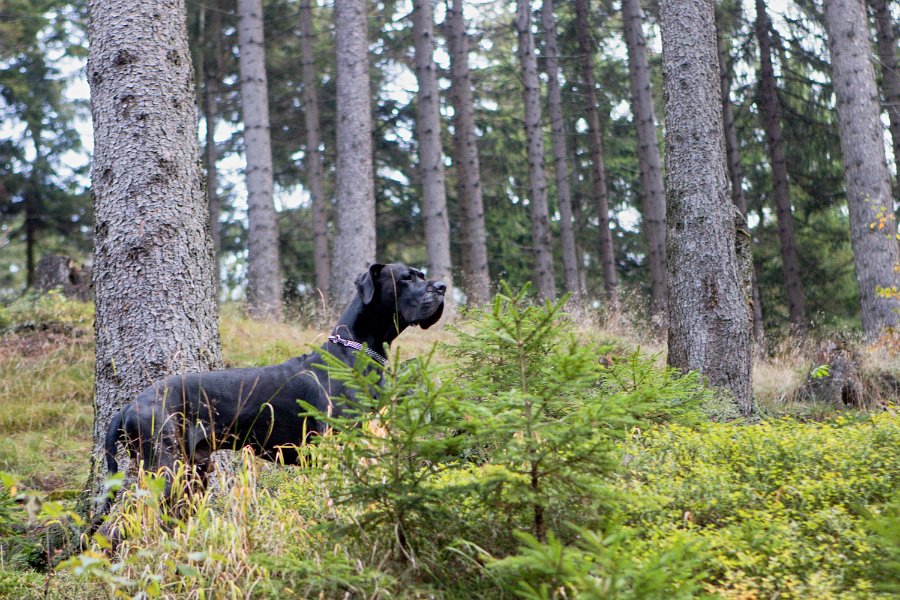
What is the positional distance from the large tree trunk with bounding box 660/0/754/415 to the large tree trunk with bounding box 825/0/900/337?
6.73 meters

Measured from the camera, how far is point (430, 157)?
17.1m

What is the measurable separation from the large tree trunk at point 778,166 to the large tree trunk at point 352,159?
33.7 feet

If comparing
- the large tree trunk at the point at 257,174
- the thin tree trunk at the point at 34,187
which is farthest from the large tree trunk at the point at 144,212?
the thin tree trunk at the point at 34,187

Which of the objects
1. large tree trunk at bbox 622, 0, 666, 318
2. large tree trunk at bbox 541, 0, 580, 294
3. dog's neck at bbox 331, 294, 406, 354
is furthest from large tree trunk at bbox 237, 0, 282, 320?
dog's neck at bbox 331, 294, 406, 354

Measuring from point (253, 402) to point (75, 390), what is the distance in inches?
200

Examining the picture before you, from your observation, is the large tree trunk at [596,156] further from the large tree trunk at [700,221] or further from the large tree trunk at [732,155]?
the large tree trunk at [700,221]

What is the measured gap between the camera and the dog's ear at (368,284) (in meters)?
5.84

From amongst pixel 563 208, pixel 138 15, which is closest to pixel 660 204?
pixel 563 208

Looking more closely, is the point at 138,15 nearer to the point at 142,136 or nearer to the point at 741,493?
the point at 142,136

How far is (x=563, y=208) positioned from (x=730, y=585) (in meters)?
18.0

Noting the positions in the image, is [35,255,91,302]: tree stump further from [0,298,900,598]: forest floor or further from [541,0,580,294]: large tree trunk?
[541,0,580,294]: large tree trunk

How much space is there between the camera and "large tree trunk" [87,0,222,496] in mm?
5500

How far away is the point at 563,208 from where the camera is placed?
2094cm

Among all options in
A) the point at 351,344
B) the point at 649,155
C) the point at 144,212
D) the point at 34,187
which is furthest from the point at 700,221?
the point at 34,187
